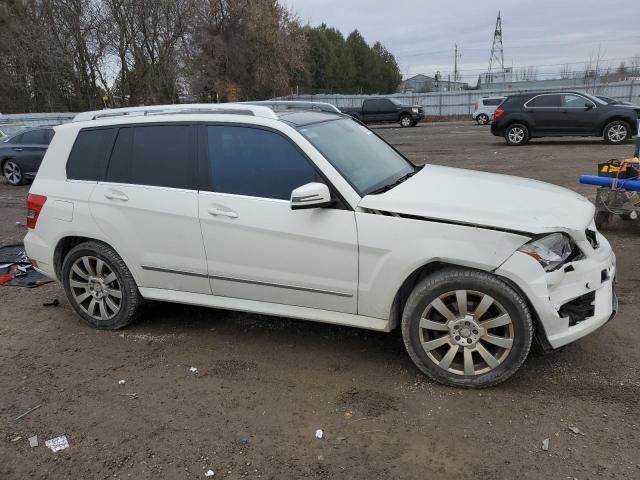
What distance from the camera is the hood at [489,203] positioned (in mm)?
3291

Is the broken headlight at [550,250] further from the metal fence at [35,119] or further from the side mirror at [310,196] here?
the metal fence at [35,119]

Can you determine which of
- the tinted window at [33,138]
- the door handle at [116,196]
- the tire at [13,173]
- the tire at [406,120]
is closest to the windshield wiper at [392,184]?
the door handle at [116,196]

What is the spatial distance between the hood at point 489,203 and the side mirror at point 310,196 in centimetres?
26

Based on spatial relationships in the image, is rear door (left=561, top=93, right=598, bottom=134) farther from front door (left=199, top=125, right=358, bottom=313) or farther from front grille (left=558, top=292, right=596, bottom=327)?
front door (left=199, top=125, right=358, bottom=313)

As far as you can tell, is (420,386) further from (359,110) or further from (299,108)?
(359,110)

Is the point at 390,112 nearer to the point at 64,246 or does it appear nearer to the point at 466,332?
the point at 64,246

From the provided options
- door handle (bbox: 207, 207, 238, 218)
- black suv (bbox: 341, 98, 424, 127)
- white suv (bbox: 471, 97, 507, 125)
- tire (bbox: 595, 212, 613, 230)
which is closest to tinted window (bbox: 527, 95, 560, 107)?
tire (bbox: 595, 212, 613, 230)

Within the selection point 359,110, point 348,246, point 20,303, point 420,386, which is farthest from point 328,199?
point 359,110

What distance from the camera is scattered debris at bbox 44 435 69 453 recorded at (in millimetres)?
3107

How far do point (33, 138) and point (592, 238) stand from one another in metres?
14.3

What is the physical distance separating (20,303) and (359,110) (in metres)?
27.4

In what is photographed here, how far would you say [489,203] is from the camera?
3.50 m

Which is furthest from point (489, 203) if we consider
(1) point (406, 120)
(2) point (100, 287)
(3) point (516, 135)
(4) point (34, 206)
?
(1) point (406, 120)

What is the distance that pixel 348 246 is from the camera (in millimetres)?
3543
